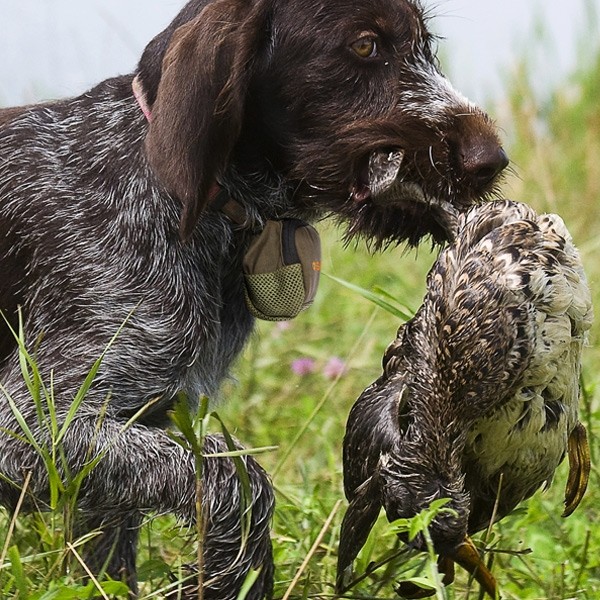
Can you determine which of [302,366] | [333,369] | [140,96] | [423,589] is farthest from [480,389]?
[302,366]

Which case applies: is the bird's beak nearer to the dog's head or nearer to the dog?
the dog

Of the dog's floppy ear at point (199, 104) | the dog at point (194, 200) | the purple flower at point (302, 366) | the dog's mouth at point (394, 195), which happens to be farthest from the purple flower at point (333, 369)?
the dog's floppy ear at point (199, 104)

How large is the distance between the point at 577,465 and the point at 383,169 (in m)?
0.80

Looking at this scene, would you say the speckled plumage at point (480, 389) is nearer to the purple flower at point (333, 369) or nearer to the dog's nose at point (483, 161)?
the dog's nose at point (483, 161)

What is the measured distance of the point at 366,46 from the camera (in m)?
3.32

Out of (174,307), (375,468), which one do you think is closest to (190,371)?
(174,307)

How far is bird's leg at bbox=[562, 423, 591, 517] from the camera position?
3045 mm

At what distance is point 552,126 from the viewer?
348 inches

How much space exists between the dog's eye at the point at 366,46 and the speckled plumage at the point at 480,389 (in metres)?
0.67

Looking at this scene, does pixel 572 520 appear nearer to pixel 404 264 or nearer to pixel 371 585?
pixel 371 585

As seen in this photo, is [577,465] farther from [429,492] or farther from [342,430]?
[342,430]

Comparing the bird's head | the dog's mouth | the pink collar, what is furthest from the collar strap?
the bird's head

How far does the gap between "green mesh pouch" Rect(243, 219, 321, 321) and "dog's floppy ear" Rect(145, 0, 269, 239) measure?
0.33m

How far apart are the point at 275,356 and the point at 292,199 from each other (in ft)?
7.71
